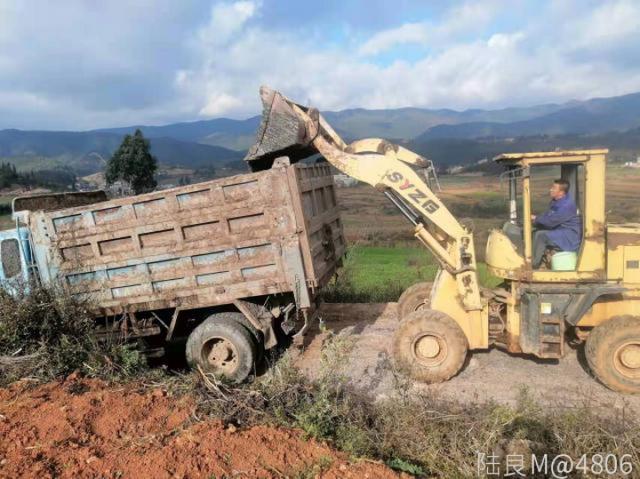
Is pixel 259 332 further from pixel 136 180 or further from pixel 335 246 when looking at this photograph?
pixel 136 180

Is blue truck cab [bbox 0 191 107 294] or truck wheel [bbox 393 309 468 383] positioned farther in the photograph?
blue truck cab [bbox 0 191 107 294]

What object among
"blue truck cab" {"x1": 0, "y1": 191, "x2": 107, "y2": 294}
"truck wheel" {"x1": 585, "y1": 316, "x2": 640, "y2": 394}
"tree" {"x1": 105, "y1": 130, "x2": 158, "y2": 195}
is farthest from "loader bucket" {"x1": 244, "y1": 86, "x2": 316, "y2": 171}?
"tree" {"x1": 105, "y1": 130, "x2": 158, "y2": 195}

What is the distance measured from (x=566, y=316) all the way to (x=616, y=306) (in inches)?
22.9

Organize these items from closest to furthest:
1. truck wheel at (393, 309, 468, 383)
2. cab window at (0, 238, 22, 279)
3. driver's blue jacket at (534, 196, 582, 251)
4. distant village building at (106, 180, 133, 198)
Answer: driver's blue jacket at (534, 196, 582, 251) → truck wheel at (393, 309, 468, 383) → cab window at (0, 238, 22, 279) → distant village building at (106, 180, 133, 198)

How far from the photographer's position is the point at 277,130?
562 cm

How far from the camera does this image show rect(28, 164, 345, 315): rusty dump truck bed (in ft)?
18.3

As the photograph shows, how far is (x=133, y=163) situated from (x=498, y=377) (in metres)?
29.1

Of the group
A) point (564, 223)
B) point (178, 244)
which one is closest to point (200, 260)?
point (178, 244)

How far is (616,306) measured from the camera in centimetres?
532

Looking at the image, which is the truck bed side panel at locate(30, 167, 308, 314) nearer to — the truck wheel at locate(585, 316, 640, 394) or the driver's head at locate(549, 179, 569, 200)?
the driver's head at locate(549, 179, 569, 200)

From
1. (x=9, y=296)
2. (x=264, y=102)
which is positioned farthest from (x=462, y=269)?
(x=9, y=296)

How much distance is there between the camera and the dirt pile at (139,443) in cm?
363

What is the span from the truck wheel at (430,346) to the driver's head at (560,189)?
185 centimetres

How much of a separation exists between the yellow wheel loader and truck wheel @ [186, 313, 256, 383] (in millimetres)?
1828
